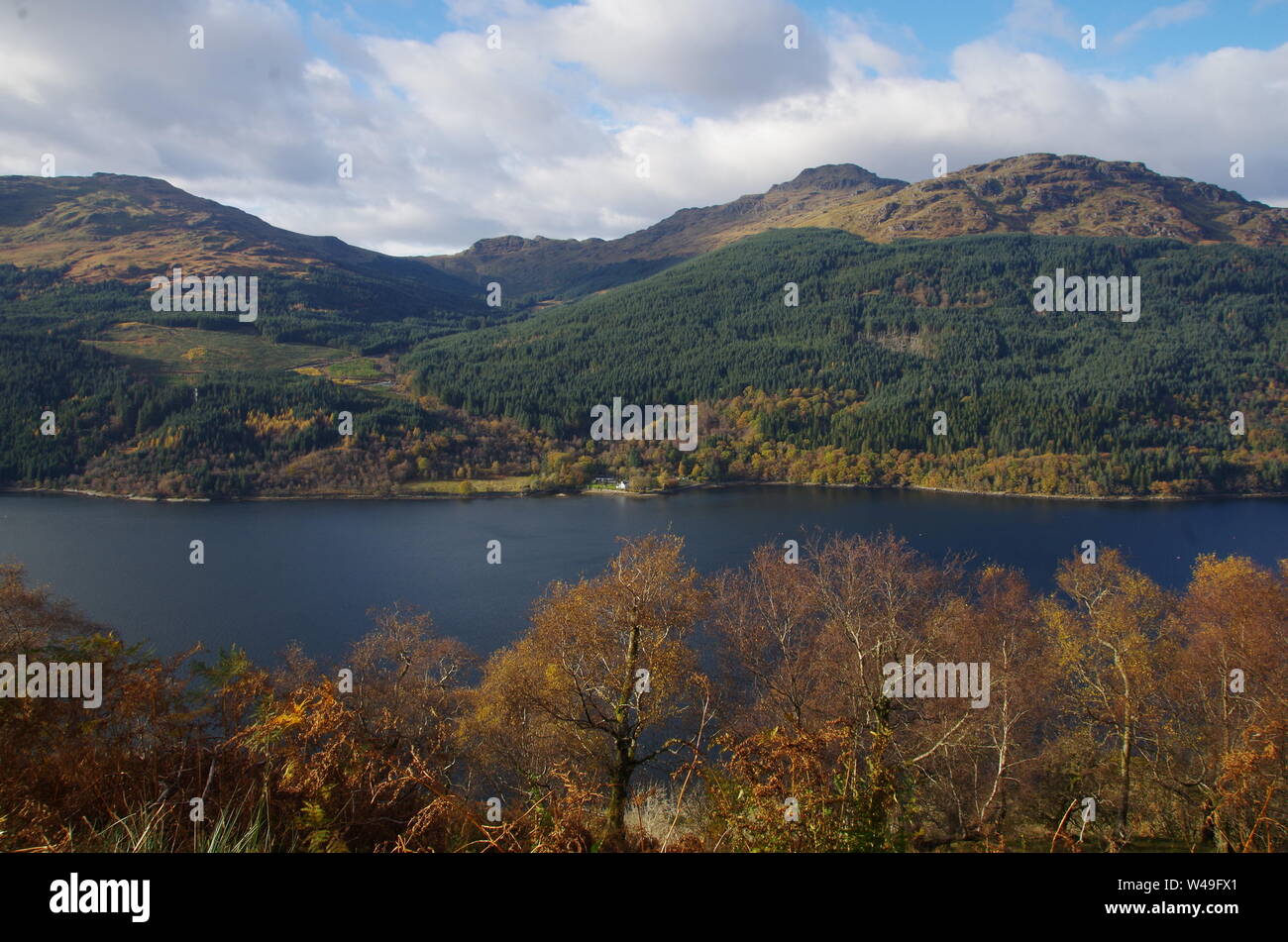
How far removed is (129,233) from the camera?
151 meters

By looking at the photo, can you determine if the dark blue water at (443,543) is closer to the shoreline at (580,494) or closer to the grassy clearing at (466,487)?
the shoreline at (580,494)

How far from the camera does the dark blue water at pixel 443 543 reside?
109 ft

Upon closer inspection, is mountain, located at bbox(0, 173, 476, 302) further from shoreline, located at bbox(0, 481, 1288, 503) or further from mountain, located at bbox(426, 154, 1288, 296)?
mountain, located at bbox(426, 154, 1288, 296)

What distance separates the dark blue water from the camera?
3309cm

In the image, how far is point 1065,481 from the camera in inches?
2638

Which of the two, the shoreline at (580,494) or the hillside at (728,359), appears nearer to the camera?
the shoreline at (580,494)

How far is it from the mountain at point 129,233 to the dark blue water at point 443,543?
95058mm

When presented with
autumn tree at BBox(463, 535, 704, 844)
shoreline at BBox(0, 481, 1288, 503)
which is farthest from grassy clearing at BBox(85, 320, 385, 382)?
autumn tree at BBox(463, 535, 704, 844)

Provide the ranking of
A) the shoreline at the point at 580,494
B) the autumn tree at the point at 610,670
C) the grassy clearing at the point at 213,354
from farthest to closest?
the grassy clearing at the point at 213,354 < the shoreline at the point at 580,494 < the autumn tree at the point at 610,670

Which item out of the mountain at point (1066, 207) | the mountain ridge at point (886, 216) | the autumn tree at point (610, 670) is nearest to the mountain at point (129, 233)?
the mountain ridge at point (886, 216)

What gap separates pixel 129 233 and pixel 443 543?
150m
